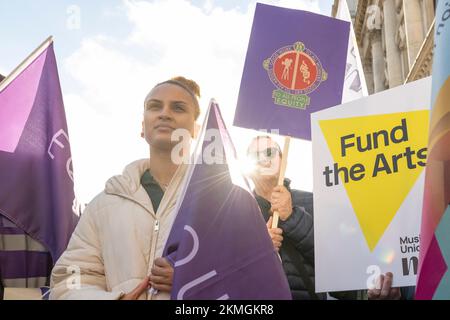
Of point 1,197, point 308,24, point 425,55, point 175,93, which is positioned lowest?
point 1,197

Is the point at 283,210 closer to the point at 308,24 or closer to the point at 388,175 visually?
the point at 388,175

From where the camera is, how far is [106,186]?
3158mm

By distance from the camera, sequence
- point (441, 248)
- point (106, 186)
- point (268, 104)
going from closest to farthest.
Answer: point (441, 248) → point (106, 186) → point (268, 104)

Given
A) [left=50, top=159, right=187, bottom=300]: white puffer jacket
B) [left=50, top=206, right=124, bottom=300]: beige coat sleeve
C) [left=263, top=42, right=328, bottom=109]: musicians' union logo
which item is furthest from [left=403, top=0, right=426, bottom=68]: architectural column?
[left=50, top=206, right=124, bottom=300]: beige coat sleeve

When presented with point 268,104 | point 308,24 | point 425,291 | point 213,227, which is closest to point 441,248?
point 425,291

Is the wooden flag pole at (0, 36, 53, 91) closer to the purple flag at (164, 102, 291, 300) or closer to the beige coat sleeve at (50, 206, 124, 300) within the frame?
the beige coat sleeve at (50, 206, 124, 300)

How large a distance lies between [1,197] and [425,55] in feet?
46.9

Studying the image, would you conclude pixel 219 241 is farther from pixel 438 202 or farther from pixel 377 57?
pixel 377 57

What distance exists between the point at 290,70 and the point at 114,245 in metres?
2.37

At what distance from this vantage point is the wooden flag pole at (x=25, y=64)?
4.34 meters

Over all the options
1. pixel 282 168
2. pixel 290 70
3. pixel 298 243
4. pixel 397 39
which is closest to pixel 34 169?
pixel 282 168

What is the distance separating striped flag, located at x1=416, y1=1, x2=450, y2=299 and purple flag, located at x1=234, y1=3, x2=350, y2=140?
2091 millimetres

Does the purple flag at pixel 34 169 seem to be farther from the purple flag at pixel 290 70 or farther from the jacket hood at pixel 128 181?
the purple flag at pixel 290 70
